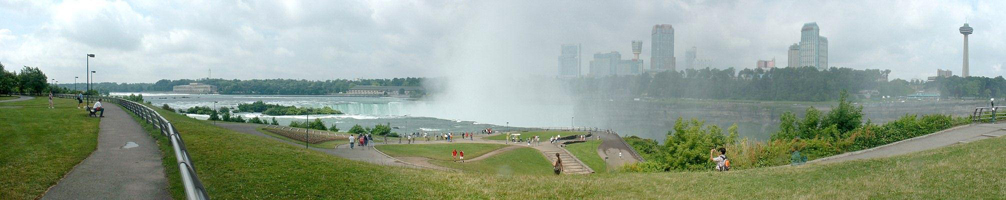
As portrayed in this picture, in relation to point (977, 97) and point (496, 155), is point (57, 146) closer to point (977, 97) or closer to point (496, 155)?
point (496, 155)

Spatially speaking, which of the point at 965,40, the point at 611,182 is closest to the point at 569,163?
the point at 611,182

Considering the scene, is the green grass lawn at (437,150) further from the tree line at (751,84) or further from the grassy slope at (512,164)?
the tree line at (751,84)

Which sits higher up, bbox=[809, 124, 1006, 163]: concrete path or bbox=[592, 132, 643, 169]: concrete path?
bbox=[809, 124, 1006, 163]: concrete path

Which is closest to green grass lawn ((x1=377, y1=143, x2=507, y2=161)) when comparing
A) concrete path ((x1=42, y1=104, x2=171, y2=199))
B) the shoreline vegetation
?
the shoreline vegetation

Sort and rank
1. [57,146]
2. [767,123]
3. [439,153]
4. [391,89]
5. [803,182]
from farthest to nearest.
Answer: [391,89] → [767,123] → [439,153] → [57,146] → [803,182]

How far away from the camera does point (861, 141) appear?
50.6 feet

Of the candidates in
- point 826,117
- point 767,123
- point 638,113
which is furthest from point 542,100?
point 826,117

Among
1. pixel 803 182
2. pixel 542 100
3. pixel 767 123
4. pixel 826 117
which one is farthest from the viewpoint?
pixel 542 100

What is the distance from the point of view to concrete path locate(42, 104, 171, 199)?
208 inches

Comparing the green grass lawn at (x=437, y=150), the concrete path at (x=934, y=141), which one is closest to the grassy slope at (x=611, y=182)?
the concrete path at (x=934, y=141)

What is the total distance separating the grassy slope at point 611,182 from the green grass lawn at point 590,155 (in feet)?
51.2

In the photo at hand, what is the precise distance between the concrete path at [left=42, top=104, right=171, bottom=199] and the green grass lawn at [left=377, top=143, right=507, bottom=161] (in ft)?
52.6

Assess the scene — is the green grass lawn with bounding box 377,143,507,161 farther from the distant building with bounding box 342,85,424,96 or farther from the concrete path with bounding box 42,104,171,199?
the distant building with bounding box 342,85,424,96

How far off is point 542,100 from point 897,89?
2769 inches
